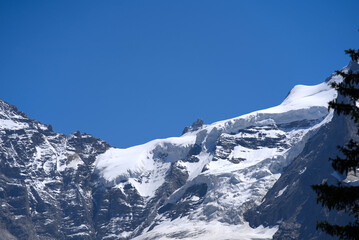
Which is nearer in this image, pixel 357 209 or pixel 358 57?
pixel 357 209

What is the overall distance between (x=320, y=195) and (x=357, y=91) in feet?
15.2

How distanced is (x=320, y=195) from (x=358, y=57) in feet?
21.2

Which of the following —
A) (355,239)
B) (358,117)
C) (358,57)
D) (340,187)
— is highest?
(358,57)

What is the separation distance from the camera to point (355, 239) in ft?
95.5

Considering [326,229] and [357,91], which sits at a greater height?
[357,91]

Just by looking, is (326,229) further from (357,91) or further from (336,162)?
(357,91)

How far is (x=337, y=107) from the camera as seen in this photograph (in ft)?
101

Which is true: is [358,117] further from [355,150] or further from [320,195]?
[320,195]

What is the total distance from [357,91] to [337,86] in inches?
37.2

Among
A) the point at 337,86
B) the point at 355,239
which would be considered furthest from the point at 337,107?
the point at 355,239

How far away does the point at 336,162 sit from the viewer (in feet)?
98.7

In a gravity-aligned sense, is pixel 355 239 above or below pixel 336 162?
below

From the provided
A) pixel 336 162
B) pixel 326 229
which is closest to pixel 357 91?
pixel 336 162

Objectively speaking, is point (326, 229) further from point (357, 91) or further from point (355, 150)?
point (357, 91)
